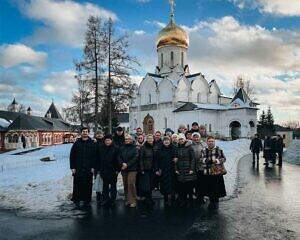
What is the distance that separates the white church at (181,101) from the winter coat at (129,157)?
132 ft

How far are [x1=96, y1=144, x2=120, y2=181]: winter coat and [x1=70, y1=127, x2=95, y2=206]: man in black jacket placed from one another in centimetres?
19

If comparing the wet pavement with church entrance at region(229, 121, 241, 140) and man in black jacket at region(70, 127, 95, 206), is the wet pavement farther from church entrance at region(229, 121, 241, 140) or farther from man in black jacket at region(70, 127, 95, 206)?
church entrance at region(229, 121, 241, 140)

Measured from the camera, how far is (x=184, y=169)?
347 inches

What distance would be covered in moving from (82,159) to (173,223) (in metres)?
2.94

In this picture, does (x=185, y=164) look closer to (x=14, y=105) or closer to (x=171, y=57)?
(x=171, y=57)

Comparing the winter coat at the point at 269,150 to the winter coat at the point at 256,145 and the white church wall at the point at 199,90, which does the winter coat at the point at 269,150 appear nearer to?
the winter coat at the point at 256,145

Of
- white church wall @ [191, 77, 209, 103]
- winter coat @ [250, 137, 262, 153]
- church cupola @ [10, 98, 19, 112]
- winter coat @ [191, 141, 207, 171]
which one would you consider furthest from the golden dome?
church cupola @ [10, 98, 19, 112]

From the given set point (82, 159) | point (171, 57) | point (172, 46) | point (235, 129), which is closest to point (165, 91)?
point (171, 57)

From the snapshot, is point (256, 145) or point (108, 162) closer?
point (108, 162)

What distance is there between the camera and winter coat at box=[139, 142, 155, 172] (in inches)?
354

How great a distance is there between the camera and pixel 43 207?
326 inches

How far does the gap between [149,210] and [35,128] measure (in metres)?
48.4

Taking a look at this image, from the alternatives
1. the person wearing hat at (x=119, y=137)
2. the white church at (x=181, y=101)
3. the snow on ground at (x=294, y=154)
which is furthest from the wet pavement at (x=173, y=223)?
the white church at (x=181, y=101)

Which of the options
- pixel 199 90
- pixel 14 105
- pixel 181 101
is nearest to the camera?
pixel 181 101
